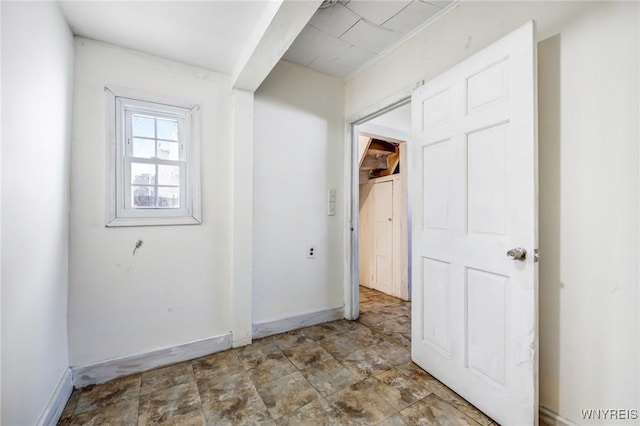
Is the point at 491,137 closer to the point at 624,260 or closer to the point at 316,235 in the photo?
the point at 624,260

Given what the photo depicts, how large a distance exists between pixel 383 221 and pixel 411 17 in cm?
248

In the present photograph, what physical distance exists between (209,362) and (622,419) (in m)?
2.28

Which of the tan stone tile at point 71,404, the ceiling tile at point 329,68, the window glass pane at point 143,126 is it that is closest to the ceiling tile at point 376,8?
the ceiling tile at point 329,68

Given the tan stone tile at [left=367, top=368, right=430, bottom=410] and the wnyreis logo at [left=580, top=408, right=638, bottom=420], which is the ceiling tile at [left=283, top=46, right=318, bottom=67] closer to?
the tan stone tile at [left=367, top=368, right=430, bottom=410]

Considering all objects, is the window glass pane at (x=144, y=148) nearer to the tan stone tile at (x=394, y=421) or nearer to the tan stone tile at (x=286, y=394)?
the tan stone tile at (x=286, y=394)

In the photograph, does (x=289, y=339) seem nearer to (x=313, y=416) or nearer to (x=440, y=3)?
(x=313, y=416)

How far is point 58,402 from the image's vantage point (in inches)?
57.6

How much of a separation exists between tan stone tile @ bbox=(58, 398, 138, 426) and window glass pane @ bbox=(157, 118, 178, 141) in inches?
68.7

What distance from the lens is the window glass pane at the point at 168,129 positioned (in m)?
2.02

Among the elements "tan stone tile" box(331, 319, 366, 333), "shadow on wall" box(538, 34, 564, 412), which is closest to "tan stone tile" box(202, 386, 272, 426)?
"tan stone tile" box(331, 319, 366, 333)

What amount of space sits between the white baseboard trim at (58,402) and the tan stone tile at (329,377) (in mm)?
1331

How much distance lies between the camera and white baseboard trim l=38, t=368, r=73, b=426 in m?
1.32

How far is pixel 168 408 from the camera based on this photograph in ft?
4.98

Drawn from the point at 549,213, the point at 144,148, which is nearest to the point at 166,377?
the point at 144,148
